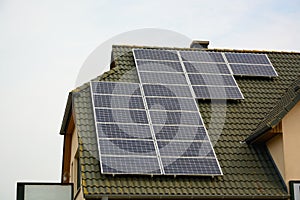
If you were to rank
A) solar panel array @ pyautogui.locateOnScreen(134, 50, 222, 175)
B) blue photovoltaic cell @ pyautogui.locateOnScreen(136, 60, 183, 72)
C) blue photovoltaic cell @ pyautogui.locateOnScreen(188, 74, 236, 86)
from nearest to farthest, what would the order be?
solar panel array @ pyautogui.locateOnScreen(134, 50, 222, 175)
blue photovoltaic cell @ pyautogui.locateOnScreen(188, 74, 236, 86)
blue photovoltaic cell @ pyautogui.locateOnScreen(136, 60, 183, 72)

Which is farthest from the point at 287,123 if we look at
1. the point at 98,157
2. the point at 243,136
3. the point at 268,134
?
the point at 98,157

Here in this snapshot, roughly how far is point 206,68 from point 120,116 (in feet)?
14.5

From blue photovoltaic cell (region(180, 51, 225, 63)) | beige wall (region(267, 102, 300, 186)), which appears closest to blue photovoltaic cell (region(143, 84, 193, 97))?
blue photovoltaic cell (region(180, 51, 225, 63))

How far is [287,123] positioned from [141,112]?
3.80m

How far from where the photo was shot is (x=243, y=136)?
52.8ft

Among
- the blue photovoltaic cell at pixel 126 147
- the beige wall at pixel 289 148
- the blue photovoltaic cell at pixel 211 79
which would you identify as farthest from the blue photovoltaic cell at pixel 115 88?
the beige wall at pixel 289 148

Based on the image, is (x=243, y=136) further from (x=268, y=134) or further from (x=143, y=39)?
(x=143, y=39)

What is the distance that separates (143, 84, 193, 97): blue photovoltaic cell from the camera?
16906mm

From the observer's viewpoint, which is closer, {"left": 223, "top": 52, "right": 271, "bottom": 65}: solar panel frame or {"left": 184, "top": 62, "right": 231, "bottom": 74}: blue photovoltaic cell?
{"left": 184, "top": 62, "right": 231, "bottom": 74}: blue photovoltaic cell

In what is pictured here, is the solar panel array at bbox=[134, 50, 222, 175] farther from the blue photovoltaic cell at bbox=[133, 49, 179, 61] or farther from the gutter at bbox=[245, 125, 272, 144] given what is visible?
the gutter at bbox=[245, 125, 272, 144]

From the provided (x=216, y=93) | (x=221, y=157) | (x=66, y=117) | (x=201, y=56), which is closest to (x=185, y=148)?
(x=221, y=157)

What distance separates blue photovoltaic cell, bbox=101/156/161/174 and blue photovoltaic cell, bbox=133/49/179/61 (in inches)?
211

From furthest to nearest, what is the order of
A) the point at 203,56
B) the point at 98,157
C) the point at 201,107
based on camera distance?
the point at 203,56 → the point at 201,107 → the point at 98,157

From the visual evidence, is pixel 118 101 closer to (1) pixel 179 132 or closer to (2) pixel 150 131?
(2) pixel 150 131
